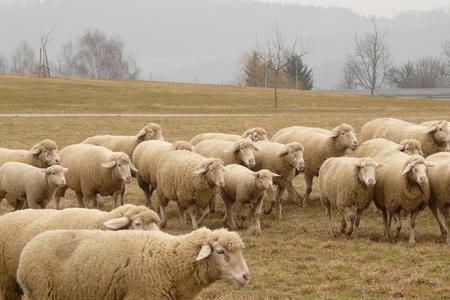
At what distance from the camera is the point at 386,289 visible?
9.73 metres

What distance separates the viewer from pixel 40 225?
28.2 ft

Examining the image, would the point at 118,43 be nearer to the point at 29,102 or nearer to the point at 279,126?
the point at 29,102

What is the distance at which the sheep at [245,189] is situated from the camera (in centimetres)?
1376

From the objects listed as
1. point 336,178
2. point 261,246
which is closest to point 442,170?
point 336,178

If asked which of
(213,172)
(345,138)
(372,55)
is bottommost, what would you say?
(213,172)

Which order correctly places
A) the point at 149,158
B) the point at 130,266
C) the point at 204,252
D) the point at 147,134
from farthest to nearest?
the point at 147,134 → the point at 149,158 → the point at 130,266 → the point at 204,252

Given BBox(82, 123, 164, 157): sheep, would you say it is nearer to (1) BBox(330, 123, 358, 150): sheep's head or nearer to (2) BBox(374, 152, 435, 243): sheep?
(1) BBox(330, 123, 358, 150): sheep's head

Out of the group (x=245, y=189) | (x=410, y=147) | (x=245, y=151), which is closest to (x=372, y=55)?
(x=410, y=147)

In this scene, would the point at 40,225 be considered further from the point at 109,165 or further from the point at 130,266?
the point at 109,165

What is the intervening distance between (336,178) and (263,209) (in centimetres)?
289

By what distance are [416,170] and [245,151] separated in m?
4.39

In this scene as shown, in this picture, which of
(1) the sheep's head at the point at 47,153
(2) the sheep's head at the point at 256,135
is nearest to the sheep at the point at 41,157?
(1) the sheep's head at the point at 47,153

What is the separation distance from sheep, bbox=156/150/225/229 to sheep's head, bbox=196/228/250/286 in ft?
19.9

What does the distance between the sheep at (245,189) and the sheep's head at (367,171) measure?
5.68ft
